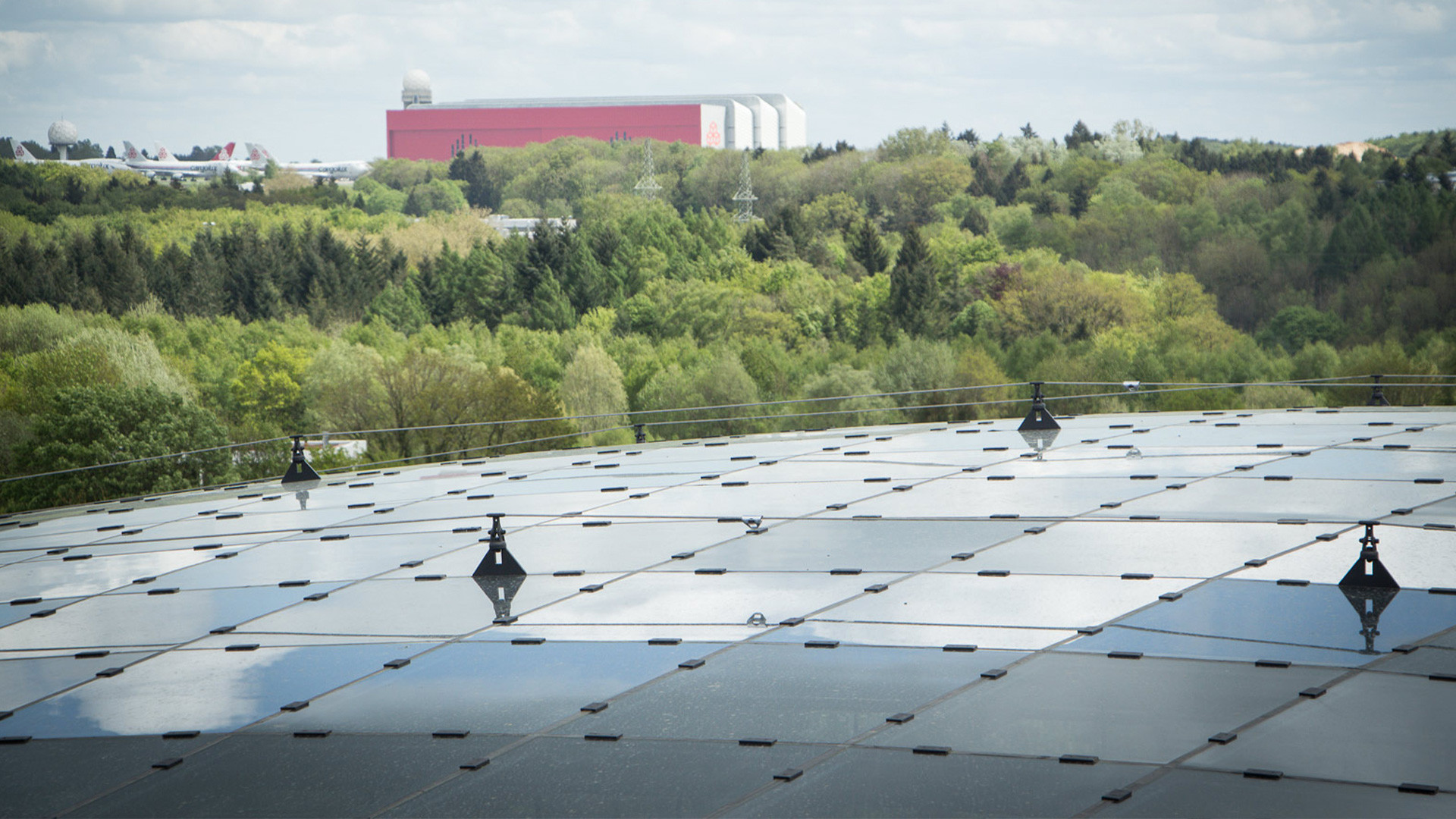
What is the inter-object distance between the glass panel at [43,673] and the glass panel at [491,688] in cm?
249

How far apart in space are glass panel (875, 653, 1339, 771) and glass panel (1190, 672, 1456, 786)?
0.23 meters

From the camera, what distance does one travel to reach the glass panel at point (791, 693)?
9203 millimetres

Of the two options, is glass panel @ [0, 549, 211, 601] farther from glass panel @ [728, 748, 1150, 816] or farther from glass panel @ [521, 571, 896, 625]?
glass panel @ [728, 748, 1150, 816]

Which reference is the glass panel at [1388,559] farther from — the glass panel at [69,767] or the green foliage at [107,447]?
the green foliage at [107,447]

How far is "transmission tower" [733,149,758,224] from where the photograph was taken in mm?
133875

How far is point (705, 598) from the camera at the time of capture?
1268 centimetres

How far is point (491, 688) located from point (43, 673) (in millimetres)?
4226

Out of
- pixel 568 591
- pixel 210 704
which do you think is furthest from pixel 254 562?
pixel 210 704

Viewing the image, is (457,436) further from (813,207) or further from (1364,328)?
(813,207)

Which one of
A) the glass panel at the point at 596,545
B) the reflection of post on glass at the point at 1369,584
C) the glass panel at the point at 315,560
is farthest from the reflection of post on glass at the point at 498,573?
the reflection of post on glass at the point at 1369,584

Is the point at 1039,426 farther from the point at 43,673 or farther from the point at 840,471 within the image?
the point at 43,673

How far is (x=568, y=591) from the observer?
13273 mm

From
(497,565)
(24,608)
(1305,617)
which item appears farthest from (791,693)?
(24,608)

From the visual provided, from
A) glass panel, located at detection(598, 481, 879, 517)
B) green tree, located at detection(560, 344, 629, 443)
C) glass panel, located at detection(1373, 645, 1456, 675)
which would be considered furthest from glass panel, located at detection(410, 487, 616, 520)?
green tree, located at detection(560, 344, 629, 443)
